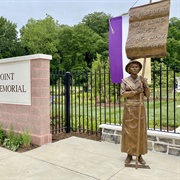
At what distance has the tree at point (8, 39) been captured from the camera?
141ft

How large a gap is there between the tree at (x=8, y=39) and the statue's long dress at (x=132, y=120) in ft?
141

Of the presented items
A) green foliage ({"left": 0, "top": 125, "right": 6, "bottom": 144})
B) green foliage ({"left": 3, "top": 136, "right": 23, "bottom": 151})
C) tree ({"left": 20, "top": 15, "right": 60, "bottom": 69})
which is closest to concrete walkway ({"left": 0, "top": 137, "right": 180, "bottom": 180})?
green foliage ({"left": 3, "top": 136, "right": 23, "bottom": 151})

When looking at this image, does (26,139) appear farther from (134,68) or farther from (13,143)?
(134,68)

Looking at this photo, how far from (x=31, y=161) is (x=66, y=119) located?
2.23m

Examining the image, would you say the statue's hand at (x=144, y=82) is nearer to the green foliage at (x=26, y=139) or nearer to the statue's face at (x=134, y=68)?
the statue's face at (x=134, y=68)

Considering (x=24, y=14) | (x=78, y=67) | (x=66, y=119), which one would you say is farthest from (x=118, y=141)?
(x=24, y=14)

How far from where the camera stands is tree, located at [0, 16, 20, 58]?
42963 mm

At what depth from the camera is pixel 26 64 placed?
5.09 m

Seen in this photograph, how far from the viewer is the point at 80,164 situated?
3.77 meters

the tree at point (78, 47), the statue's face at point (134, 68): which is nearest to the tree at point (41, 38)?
the tree at point (78, 47)

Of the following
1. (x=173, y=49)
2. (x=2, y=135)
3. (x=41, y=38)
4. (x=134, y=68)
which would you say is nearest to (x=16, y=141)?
(x=2, y=135)

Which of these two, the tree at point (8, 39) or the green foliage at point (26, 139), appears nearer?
the green foliage at point (26, 139)

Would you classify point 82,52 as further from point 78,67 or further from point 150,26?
point 150,26

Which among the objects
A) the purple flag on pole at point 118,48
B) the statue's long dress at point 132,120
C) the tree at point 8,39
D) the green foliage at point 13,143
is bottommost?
the green foliage at point 13,143
